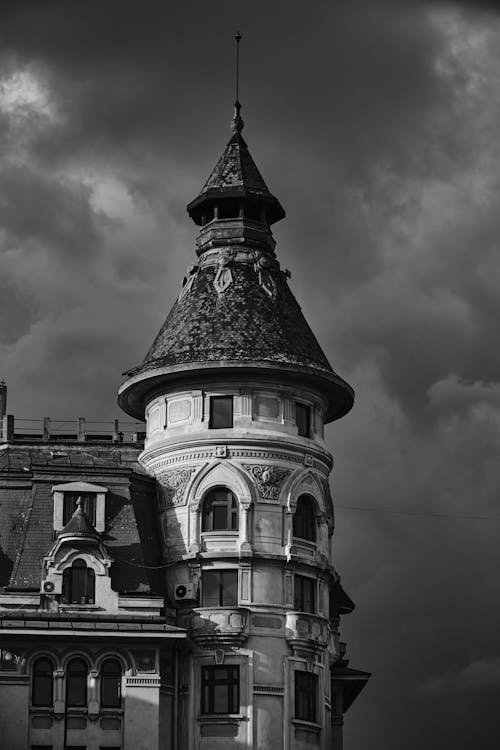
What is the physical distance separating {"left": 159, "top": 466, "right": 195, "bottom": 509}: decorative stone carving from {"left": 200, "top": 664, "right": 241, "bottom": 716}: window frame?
26.8ft

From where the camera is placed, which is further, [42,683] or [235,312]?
[235,312]

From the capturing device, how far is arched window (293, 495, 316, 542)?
96.9 m

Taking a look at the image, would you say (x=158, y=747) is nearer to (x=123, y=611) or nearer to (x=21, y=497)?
(x=123, y=611)

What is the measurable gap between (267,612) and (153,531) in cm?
703

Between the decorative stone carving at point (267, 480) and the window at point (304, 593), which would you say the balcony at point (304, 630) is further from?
the decorative stone carving at point (267, 480)

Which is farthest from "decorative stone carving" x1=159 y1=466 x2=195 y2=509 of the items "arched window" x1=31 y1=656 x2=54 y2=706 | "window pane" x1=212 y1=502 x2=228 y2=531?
"arched window" x1=31 y1=656 x2=54 y2=706

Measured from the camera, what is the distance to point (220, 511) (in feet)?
315

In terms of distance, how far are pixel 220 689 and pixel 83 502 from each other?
1087 centimetres

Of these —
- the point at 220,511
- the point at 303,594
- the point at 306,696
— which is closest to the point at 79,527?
the point at 220,511

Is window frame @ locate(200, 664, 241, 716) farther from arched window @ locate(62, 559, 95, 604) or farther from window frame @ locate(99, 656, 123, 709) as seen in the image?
arched window @ locate(62, 559, 95, 604)

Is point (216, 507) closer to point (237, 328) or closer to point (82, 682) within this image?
point (237, 328)

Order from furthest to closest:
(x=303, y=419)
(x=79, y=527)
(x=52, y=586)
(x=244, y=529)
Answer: (x=303, y=419), (x=244, y=529), (x=79, y=527), (x=52, y=586)

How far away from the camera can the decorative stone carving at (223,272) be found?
330 ft

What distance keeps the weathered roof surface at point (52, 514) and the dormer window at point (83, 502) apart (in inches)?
18.6
